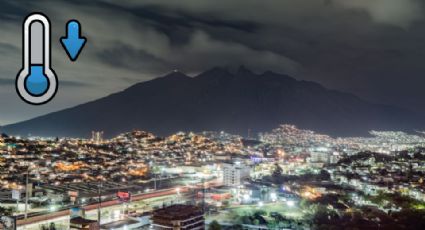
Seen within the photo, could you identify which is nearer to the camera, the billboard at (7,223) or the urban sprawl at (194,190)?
the billboard at (7,223)

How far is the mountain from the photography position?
72.6 m

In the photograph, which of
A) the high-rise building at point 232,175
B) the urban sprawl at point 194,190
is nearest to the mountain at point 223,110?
the urban sprawl at point 194,190

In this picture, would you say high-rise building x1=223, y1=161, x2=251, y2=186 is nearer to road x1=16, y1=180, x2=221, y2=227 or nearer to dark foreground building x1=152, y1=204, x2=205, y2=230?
road x1=16, y1=180, x2=221, y2=227

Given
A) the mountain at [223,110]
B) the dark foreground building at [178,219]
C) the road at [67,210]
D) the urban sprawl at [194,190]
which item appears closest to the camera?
the dark foreground building at [178,219]

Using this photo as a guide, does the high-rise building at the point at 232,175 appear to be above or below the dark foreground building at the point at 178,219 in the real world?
above

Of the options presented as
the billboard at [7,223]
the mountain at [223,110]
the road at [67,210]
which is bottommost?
the road at [67,210]

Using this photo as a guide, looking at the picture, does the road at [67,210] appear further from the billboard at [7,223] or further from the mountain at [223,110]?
the mountain at [223,110]

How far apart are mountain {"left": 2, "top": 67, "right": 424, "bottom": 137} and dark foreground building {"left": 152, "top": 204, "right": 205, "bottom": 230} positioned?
53.8m

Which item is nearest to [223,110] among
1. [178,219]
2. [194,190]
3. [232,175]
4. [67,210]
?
[232,175]

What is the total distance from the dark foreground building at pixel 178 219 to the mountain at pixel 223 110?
5379cm

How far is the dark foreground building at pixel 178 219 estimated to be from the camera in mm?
11000

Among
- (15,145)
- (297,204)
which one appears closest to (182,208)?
(297,204)

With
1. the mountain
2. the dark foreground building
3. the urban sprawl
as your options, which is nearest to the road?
the urban sprawl

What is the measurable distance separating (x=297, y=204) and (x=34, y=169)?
12.2 metres
